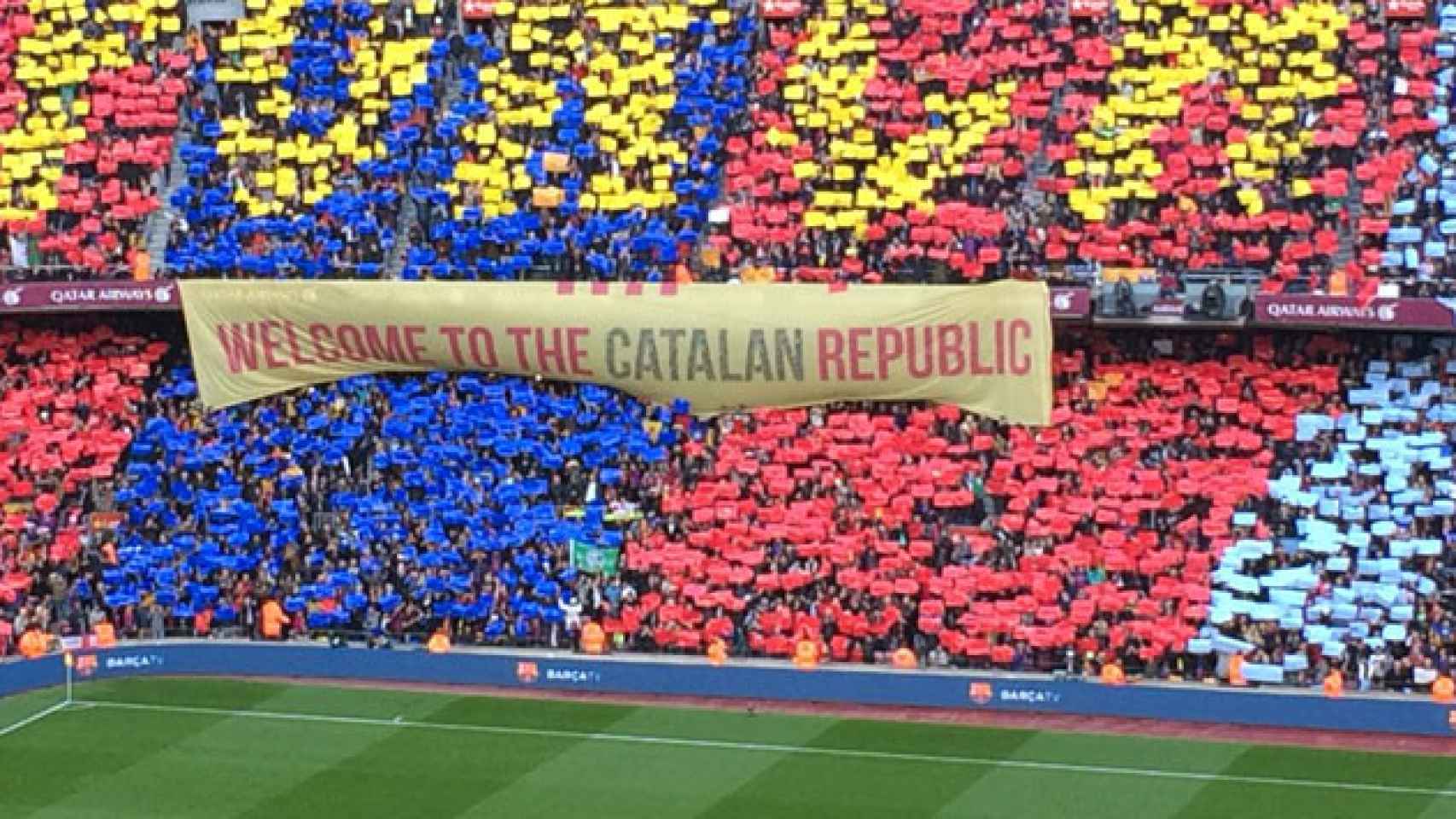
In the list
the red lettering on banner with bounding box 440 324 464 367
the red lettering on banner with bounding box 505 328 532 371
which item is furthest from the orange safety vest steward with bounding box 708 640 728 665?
the red lettering on banner with bounding box 440 324 464 367

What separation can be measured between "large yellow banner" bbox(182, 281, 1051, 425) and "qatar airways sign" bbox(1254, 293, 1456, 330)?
12.3 feet

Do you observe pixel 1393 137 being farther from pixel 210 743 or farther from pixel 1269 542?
pixel 210 743

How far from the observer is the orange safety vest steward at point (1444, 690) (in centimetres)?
4159

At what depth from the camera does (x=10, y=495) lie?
163 feet

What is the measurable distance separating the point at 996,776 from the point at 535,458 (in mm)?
11555

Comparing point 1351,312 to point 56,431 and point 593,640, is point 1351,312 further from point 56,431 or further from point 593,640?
point 56,431

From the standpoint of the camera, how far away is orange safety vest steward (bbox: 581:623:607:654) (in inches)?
1821

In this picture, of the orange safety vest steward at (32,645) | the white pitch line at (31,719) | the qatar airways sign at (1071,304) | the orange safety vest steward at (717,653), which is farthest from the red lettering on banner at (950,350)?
the orange safety vest steward at (32,645)

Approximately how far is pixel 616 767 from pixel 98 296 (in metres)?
14.3

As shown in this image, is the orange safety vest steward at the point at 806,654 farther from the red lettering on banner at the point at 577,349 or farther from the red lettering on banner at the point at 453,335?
the red lettering on banner at the point at 453,335

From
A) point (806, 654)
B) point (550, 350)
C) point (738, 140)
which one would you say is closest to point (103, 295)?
point (550, 350)

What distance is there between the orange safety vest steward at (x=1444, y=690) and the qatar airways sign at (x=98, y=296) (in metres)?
22.7

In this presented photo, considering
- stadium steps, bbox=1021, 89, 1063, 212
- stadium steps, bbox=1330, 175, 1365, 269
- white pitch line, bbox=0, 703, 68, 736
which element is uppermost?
stadium steps, bbox=1021, 89, 1063, 212

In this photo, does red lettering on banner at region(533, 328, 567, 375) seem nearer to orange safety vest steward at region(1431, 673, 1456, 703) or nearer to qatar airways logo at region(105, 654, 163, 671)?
qatar airways logo at region(105, 654, 163, 671)
